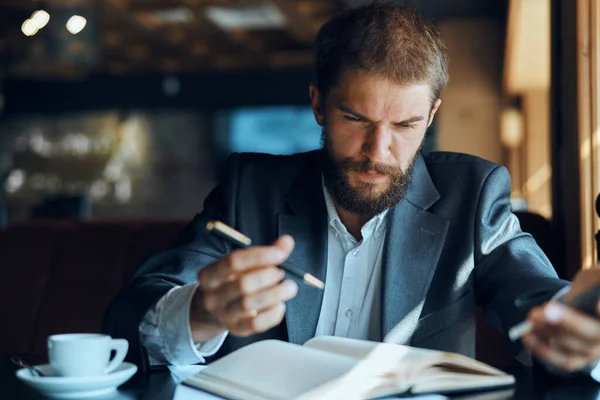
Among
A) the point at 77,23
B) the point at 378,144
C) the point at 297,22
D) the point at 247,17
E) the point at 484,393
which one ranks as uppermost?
the point at 247,17

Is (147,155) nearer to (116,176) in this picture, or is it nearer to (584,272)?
(116,176)

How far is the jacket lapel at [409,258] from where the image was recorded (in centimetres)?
149

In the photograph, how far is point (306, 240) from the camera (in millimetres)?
1601

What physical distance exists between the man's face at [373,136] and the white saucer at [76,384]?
0.58 metres

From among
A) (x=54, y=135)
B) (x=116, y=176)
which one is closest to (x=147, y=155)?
(x=116, y=176)

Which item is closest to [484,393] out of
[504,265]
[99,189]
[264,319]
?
[264,319]

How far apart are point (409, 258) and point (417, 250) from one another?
24 millimetres

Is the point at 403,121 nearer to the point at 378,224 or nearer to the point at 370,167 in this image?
the point at 370,167

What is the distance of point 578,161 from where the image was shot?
87.6 inches

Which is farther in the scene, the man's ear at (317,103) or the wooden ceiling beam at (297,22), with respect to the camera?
the wooden ceiling beam at (297,22)

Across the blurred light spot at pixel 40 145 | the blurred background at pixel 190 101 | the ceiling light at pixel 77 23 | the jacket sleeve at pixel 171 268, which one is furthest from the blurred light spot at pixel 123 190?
the jacket sleeve at pixel 171 268

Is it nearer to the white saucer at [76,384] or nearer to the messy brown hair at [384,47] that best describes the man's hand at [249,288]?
the white saucer at [76,384]

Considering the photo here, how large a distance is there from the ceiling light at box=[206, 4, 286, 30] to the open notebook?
7.37 metres

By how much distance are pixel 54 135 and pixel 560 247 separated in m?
9.66
